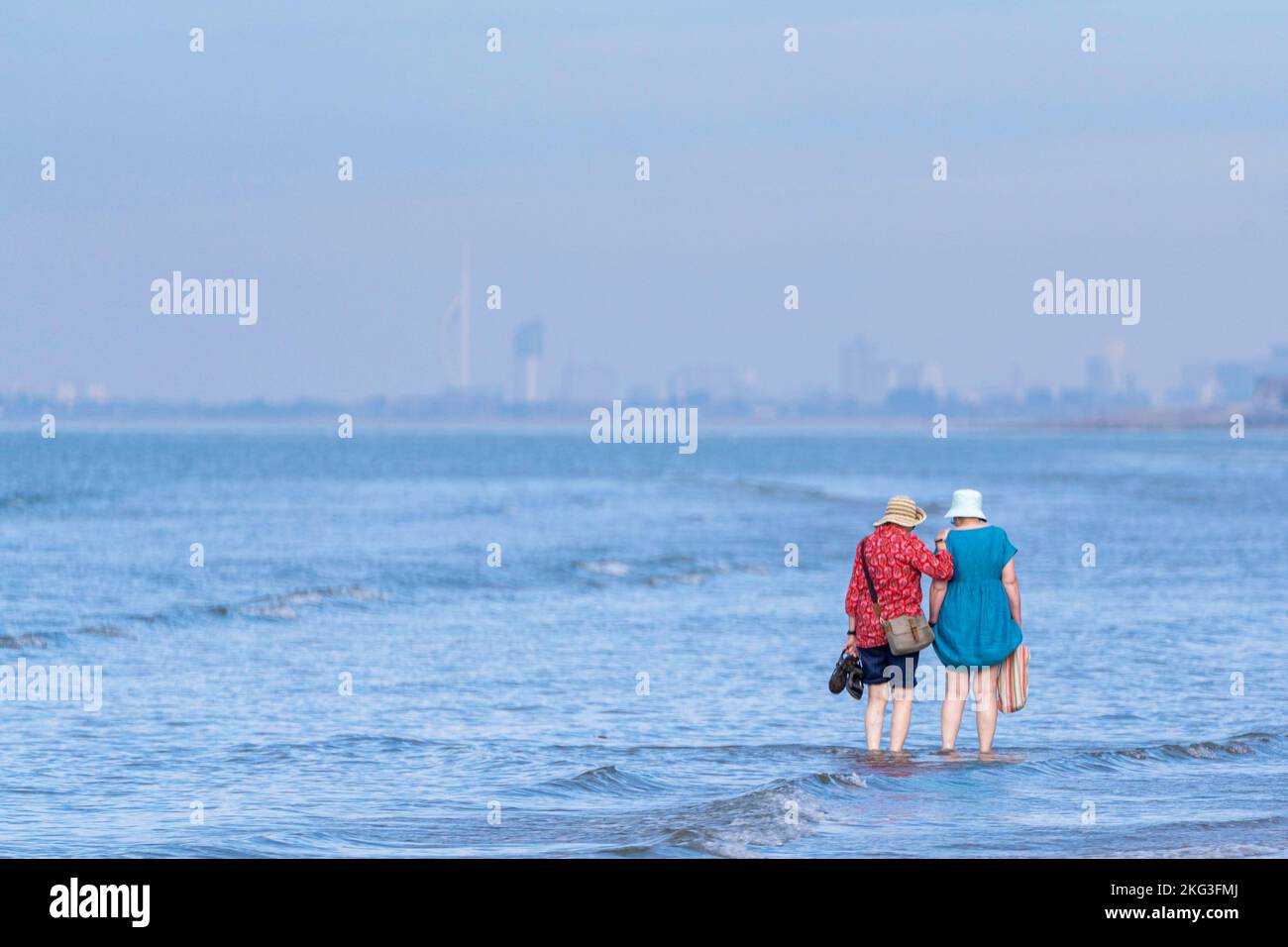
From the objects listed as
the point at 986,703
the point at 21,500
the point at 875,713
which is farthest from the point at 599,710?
the point at 21,500

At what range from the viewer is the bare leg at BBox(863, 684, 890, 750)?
36.2ft

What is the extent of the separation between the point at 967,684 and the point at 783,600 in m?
13.3

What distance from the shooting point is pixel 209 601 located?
80.9 ft

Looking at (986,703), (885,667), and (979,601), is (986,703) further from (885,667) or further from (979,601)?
(979,601)

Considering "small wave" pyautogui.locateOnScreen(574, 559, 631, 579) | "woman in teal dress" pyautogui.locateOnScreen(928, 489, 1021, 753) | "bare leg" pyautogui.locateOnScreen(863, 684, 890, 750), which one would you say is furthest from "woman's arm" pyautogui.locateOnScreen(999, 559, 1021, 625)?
"small wave" pyautogui.locateOnScreen(574, 559, 631, 579)

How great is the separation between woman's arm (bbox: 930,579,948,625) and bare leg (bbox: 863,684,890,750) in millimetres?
581

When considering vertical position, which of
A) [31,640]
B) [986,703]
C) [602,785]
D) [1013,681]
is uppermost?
[1013,681]

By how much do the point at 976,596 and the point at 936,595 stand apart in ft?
0.83

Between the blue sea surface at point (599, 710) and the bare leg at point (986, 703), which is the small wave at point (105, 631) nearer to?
the blue sea surface at point (599, 710)

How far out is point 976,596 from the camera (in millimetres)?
10461
